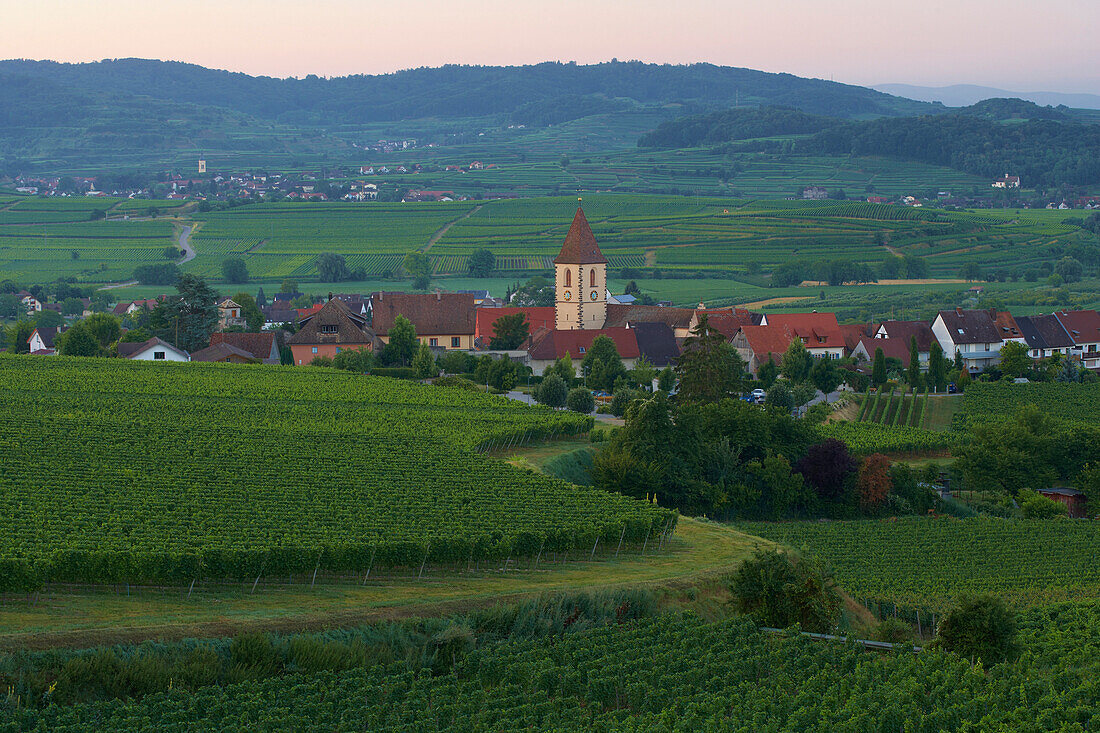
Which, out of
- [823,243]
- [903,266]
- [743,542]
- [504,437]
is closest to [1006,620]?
[743,542]

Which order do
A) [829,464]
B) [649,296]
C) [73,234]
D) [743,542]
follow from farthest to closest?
[73,234] → [649,296] → [829,464] → [743,542]

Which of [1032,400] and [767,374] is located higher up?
[767,374]

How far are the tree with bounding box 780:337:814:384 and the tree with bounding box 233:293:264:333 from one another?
36.8 meters

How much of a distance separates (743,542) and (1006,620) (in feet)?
34.7

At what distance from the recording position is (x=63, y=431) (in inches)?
1602

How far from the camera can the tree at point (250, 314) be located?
87.2m

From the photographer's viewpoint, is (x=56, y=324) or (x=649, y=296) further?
(x=649, y=296)

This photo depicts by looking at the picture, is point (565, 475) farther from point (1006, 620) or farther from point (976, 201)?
point (976, 201)

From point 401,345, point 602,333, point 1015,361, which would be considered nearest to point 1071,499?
point 1015,361

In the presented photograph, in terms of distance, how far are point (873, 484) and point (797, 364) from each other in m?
24.8

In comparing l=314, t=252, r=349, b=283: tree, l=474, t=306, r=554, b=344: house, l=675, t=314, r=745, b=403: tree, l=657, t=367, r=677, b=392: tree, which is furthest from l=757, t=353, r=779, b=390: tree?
l=314, t=252, r=349, b=283: tree

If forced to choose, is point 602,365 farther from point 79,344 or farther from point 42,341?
point 42,341

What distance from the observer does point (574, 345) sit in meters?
76.2

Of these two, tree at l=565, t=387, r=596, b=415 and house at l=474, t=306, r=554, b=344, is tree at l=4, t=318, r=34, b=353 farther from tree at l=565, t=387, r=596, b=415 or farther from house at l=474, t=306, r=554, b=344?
tree at l=565, t=387, r=596, b=415
